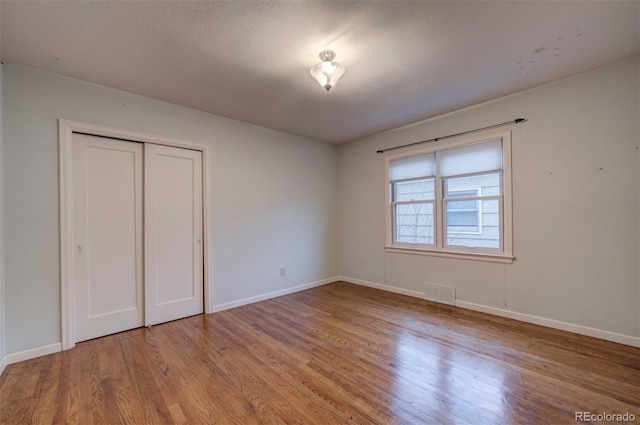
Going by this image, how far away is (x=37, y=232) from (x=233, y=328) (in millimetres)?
2036

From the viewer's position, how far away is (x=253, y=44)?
7.18ft

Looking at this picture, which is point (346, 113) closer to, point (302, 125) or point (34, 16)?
point (302, 125)

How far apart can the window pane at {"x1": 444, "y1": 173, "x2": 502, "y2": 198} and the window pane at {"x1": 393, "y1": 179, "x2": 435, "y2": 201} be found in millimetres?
234

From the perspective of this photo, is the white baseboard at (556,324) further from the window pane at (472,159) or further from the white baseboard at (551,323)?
the window pane at (472,159)

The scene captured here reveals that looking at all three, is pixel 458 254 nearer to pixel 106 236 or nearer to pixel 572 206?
pixel 572 206

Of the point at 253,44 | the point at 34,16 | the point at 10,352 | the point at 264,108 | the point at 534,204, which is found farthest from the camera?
the point at 264,108

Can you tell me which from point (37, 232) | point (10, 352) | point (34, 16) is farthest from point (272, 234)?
point (34, 16)

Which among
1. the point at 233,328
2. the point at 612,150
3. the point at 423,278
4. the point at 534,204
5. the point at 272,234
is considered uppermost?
the point at 612,150

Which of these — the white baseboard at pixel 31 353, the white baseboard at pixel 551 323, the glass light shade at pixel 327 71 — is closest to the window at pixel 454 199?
the white baseboard at pixel 551 323

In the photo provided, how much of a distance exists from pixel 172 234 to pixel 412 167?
137 inches

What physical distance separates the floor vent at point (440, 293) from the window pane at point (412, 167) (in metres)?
1.60

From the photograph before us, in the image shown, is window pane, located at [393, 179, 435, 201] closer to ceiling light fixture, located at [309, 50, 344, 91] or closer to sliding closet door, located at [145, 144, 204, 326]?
ceiling light fixture, located at [309, 50, 344, 91]

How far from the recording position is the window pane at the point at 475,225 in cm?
340

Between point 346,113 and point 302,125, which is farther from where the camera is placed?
point 302,125
